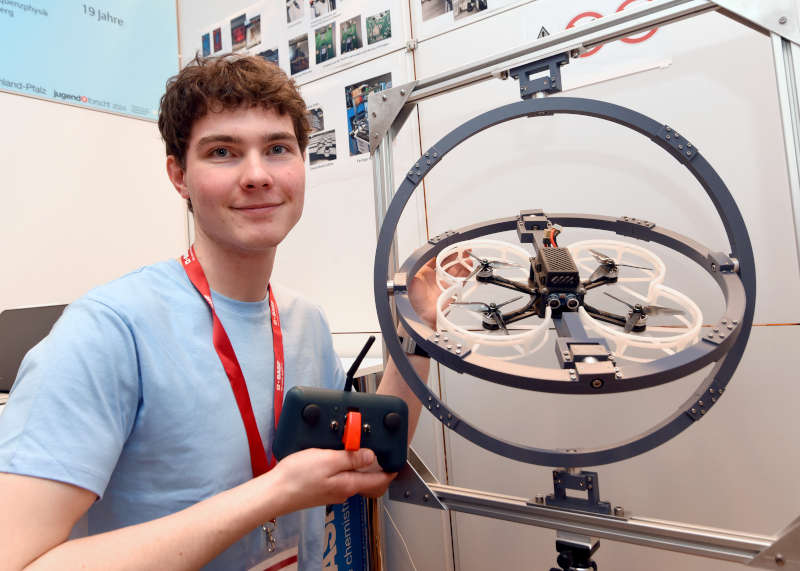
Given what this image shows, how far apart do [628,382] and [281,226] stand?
676mm

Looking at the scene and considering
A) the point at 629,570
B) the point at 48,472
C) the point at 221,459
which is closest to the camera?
the point at 48,472

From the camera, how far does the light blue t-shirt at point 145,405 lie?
0.71m

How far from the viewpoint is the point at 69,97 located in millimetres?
2248

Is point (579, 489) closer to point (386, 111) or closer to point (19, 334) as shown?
point (386, 111)

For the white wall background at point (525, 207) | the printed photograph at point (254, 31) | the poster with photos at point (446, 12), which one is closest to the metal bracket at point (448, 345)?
the white wall background at point (525, 207)

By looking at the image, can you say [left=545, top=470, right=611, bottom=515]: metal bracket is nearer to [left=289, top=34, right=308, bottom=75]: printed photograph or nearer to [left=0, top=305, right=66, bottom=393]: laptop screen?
[left=0, top=305, right=66, bottom=393]: laptop screen

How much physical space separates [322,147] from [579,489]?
1.75m

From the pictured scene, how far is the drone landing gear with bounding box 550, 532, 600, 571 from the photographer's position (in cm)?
89

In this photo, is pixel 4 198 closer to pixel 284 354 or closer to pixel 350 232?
pixel 350 232

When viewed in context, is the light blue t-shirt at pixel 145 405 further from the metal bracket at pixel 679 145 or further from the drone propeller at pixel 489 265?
the metal bracket at pixel 679 145

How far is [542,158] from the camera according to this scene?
5.42 ft

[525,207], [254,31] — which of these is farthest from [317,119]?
[525,207]

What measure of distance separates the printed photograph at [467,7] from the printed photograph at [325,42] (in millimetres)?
607

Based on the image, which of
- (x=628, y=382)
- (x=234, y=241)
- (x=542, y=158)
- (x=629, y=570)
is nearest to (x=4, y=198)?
(x=234, y=241)
